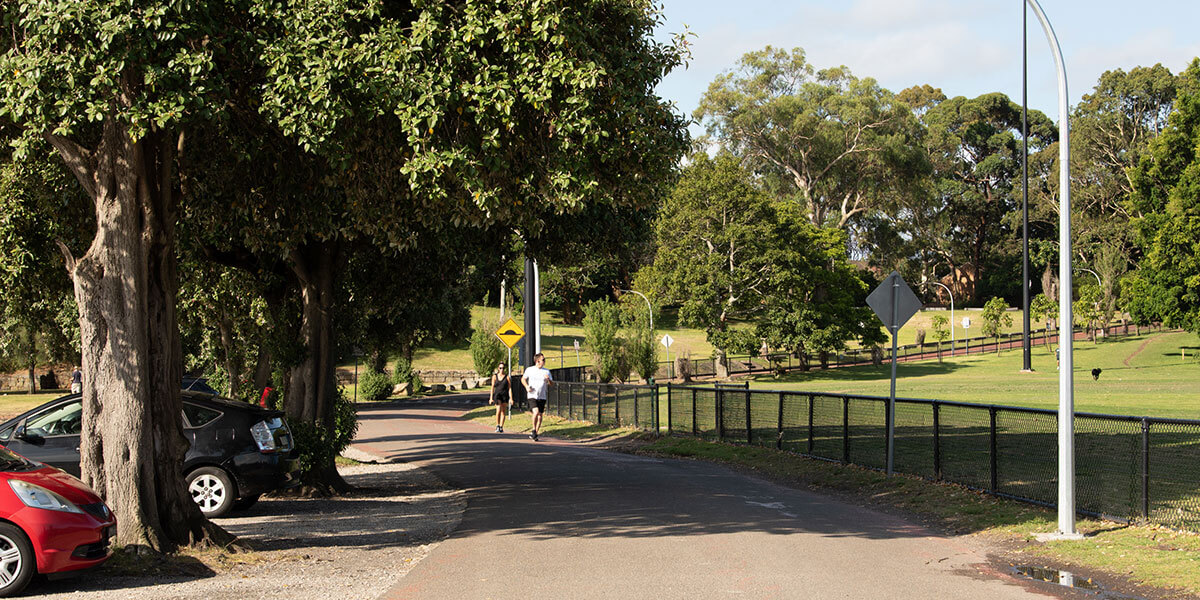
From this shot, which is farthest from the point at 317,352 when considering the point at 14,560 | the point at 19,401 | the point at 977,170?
the point at 977,170

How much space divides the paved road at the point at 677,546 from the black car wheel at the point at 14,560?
261 cm

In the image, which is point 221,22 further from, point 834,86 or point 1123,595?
point 834,86

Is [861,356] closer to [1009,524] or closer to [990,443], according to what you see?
[990,443]

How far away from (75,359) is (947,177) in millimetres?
75998

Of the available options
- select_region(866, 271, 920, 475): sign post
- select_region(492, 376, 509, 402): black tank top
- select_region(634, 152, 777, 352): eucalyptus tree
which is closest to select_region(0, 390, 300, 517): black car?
select_region(866, 271, 920, 475): sign post

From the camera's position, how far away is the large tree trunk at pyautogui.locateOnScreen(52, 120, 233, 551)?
8.91m

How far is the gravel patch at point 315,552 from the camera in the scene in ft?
26.2

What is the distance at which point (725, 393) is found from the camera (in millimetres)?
20609

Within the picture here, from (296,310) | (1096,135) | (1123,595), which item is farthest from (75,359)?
(1096,135)

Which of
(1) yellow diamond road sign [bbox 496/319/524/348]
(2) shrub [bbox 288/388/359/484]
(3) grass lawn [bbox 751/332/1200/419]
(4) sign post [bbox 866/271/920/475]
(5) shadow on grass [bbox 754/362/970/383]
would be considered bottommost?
(5) shadow on grass [bbox 754/362/970/383]

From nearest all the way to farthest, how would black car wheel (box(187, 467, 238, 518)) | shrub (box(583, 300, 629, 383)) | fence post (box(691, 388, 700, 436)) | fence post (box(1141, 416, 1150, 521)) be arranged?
fence post (box(1141, 416, 1150, 521)) → black car wheel (box(187, 467, 238, 518)) → fence post (box(691, 388, 700, 436)) → shrub (box(583, 300, 629, 383))

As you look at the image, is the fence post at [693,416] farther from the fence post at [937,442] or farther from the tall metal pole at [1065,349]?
the tall metal pole at [1065,349]

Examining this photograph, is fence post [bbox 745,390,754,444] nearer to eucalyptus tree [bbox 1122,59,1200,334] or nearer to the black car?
the black car

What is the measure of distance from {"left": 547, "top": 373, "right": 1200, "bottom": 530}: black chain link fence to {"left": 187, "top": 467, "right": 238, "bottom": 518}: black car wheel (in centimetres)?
872
